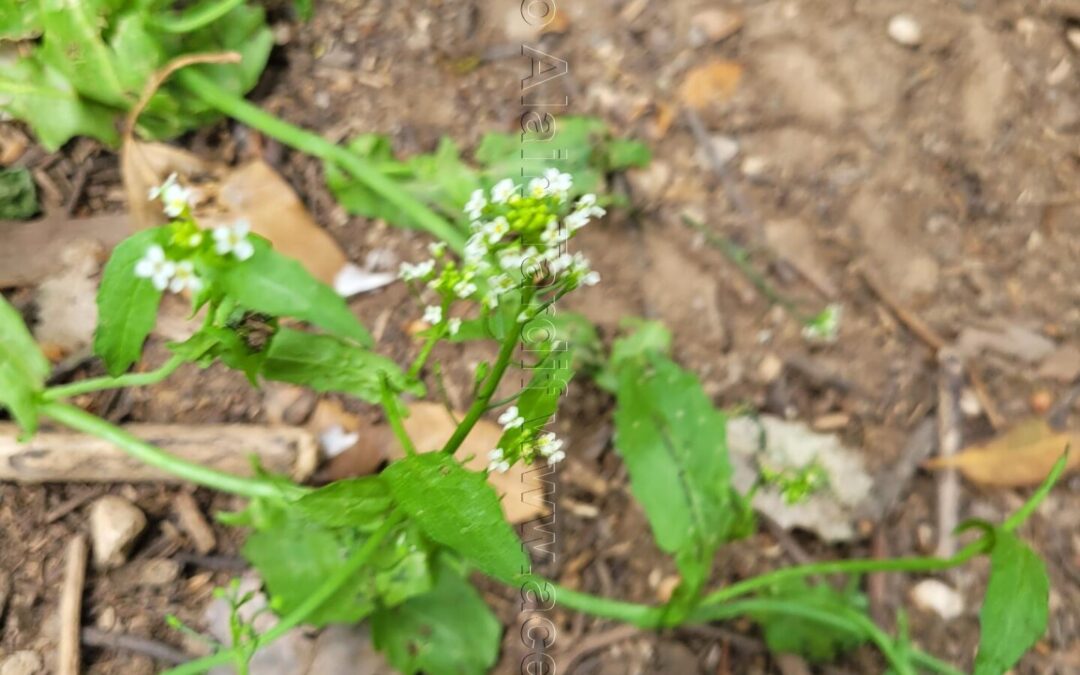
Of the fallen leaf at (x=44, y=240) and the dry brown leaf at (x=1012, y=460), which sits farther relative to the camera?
the dry brown leaf at (x=1012, y=460)

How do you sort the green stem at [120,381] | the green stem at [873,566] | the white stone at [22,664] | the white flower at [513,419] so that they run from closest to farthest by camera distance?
the white flower at [513,419] → the green stem at [120,381] → the green stem at [873,566] → the white stone at [22,664]

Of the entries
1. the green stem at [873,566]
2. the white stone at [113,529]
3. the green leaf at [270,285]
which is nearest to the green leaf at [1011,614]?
the green stem at [873,566]

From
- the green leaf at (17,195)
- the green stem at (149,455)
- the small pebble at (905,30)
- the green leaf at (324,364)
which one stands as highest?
the green leaf at (17,195)

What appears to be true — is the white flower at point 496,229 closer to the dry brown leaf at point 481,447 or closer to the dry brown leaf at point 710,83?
the dry brown leaf at point 481,447

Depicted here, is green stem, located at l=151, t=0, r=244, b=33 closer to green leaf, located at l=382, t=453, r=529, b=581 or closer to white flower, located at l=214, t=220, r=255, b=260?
white flower, located at l=214, t=220, r=255, b=260

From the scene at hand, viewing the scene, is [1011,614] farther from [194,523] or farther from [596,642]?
[194,523]

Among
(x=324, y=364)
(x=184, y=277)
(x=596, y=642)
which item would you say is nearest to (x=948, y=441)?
(x=596, y=642)
